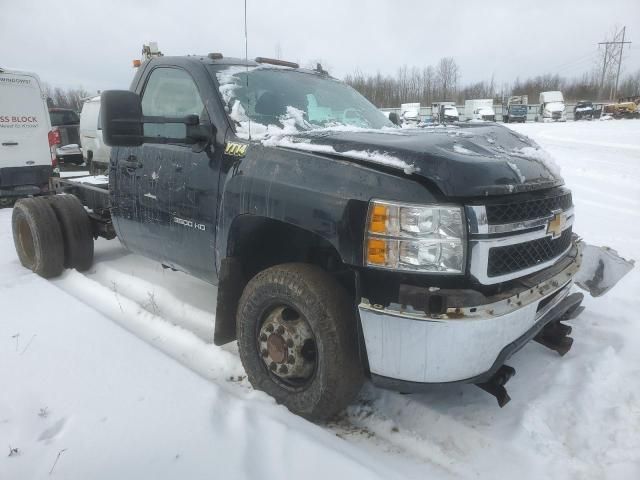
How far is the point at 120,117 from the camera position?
269 centimetres

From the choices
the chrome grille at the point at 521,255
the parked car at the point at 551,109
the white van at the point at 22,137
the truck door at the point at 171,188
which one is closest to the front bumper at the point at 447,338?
the chrome grille at the point at 521,255

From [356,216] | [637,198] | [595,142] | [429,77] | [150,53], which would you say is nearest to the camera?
[356,216]

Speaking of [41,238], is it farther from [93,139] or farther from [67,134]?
[67,134]

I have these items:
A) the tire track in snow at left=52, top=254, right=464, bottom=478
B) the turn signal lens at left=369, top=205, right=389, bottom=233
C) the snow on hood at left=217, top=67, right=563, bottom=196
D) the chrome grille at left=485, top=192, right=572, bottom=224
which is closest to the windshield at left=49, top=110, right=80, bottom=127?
the tire track in snow at left=52, top=254, right=464, bottom=478

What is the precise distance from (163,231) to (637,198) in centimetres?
807

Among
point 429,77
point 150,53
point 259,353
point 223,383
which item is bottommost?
point 223,383

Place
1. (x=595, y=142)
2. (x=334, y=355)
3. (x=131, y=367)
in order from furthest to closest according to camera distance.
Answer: (x=595, y=142), (x=131, y=367), (x=334, y=355)

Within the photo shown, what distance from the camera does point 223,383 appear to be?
2854 millimetres

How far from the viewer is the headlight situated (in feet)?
6.50

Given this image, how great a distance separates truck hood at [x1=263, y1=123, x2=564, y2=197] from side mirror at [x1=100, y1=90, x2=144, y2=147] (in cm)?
82

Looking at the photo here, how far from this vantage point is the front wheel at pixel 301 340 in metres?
2.27

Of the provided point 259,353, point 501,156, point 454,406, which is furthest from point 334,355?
point 501,156

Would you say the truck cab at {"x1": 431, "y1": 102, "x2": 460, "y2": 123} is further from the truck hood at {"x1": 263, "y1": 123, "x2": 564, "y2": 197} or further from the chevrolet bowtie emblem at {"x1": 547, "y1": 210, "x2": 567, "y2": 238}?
the chevrolet bowtie emblem at {"x1": 547, "y1": 210, "x2": 567, "y2": 238}

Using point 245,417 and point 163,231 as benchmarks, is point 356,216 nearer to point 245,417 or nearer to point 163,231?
point 245,417
